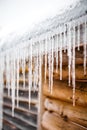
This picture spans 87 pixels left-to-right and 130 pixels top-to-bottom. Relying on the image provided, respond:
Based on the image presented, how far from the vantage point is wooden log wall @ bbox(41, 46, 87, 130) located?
2.43 m

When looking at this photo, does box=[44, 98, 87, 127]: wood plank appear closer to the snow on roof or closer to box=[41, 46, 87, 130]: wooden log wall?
box=[41, 46, 87, 130]: wooden log wall

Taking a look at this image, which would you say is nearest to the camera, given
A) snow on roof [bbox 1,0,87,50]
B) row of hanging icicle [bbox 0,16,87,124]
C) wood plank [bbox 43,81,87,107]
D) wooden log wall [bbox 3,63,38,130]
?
snow on roof [bbox 1,0,87,50]

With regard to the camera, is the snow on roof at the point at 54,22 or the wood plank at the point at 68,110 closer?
the snow on roof at the point at 54,22

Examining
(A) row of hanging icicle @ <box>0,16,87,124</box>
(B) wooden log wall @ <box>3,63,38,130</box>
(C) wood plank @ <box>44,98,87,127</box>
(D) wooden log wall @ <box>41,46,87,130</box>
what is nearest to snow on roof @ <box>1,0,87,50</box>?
(A) row of hanging icicle @ <box>0,16,87,124</box>

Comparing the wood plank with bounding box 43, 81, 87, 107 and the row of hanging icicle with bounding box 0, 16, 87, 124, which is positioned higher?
the row of hanging icicle with bounding box 0, 16, 87, 124

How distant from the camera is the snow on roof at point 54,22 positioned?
2.10 metres

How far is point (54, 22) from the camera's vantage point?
2.52 meters

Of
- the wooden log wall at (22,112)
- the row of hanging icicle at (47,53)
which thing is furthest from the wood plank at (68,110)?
the wooden log wall at (22,112)

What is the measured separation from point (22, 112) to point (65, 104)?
1.49 meters

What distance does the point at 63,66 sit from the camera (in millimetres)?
2814

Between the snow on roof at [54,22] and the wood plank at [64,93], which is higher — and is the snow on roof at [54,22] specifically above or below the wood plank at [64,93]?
above

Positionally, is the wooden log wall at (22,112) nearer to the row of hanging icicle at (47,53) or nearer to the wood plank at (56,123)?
the row of hanging icicle at (47,53)

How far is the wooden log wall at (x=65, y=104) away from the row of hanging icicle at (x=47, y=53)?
0.24 ft

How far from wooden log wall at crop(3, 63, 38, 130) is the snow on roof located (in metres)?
0.63
